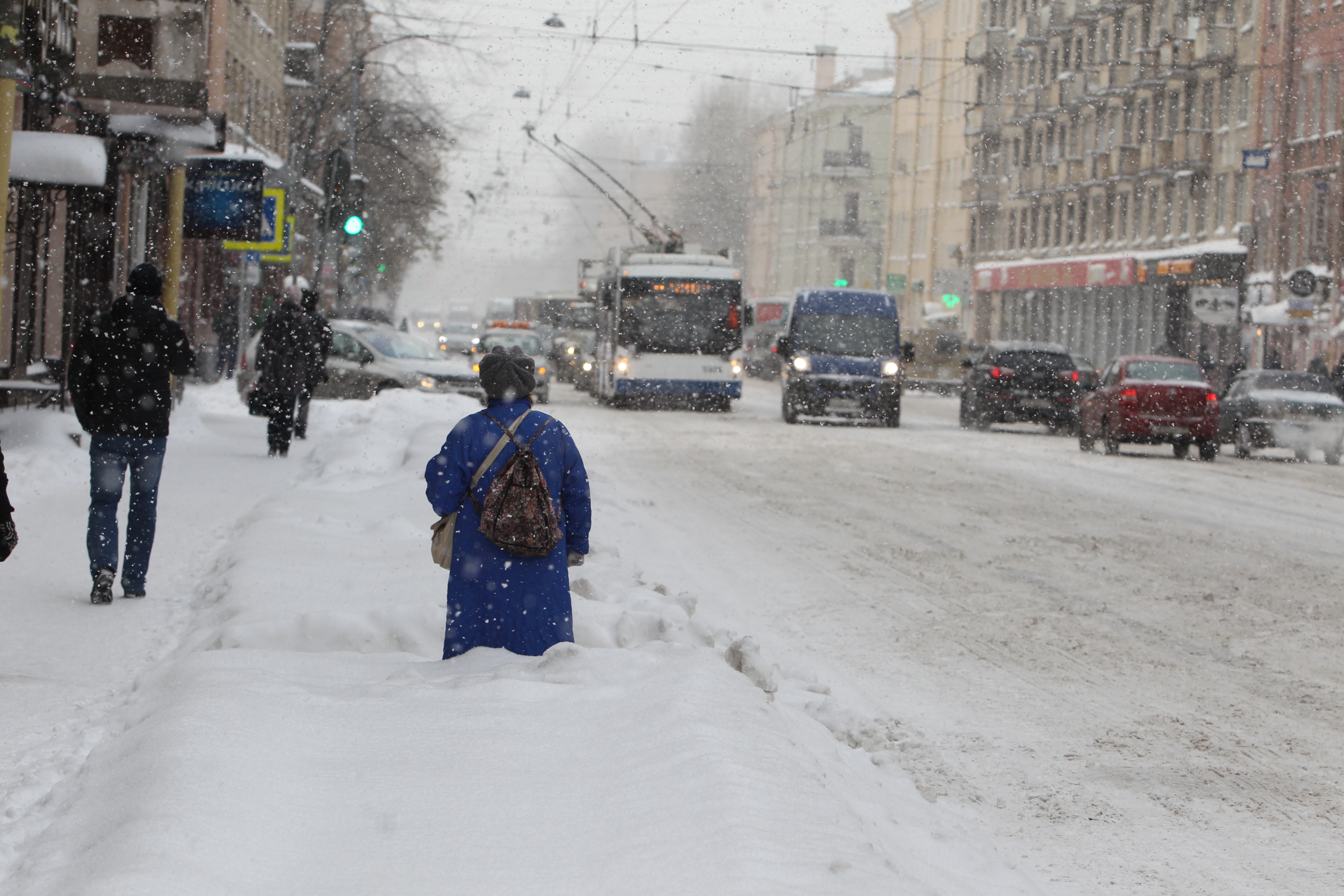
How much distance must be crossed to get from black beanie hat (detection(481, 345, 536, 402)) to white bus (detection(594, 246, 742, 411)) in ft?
96.2

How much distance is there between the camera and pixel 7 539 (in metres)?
6.00

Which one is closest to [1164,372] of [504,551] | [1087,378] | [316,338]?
[1087,378]

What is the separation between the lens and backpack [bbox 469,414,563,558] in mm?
6145

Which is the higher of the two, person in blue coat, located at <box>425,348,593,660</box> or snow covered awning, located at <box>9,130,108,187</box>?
snow covered awning, located at <box>9,130,108,187</box>

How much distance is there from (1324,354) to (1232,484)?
21.3 m

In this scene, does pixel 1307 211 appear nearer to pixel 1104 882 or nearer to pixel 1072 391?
pixel 1072 391

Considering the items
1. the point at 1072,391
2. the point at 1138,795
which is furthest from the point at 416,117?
the point at 1138,795

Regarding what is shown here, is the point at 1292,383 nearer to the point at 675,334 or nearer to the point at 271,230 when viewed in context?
the point at 675,334

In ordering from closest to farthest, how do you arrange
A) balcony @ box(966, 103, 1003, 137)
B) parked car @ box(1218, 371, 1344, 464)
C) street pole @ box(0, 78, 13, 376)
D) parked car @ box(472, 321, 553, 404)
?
street pole @ box(0, 78, 13, 376) → parked car @ box(1218, 371, 1344, 464) → parked car @ box(472, 321, 553, 404) → balcony @ box(966, 103, 1003, 137)

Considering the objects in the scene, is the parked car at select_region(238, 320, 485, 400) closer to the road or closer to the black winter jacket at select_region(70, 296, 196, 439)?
the road

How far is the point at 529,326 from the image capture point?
189 ft

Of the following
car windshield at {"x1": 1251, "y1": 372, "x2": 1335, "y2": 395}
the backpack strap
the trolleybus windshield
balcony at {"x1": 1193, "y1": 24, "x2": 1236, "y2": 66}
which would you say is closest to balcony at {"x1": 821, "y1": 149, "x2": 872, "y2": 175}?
balcony at {"x1": 1193, "y1": 24, "x2": 1236, "y2": 66}

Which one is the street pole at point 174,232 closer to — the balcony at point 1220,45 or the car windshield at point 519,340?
the car windshield at point 519,340

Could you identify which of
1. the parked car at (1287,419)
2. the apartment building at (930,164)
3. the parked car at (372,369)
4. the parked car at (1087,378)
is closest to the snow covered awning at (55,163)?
the parked car at (372,369)
